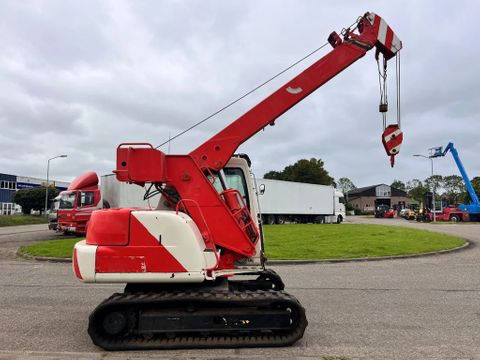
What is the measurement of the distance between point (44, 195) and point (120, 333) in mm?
56787

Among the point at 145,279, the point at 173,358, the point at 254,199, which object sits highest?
the point at 254,199

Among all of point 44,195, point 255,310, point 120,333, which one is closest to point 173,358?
point 120,333

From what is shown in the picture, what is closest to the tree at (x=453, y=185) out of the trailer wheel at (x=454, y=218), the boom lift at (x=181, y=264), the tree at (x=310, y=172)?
the tree at (x=310, y=172)

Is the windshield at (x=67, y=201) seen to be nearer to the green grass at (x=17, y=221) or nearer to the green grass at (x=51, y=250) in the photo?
the green grass at (x=51, y=250)

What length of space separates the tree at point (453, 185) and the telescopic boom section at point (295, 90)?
9998 centimetres

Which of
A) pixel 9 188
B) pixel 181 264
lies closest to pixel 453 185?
pixel 9 188

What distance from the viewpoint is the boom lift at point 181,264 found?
17.3ft

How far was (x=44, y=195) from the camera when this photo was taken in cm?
5672

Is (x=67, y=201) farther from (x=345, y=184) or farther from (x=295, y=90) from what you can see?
(x=345, y=184)

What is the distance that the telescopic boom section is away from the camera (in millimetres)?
6020

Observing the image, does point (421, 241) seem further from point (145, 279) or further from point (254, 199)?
point (145, 279)

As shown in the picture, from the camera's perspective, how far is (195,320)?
5297 mm

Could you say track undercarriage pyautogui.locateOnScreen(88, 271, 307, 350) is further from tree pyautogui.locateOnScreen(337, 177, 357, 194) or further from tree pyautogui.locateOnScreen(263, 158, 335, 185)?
tree pyautogui.locateOnScreen(337, 177, 357, 194)

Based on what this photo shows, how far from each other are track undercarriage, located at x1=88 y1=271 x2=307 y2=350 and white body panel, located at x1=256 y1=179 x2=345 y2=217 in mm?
Result: 28782
